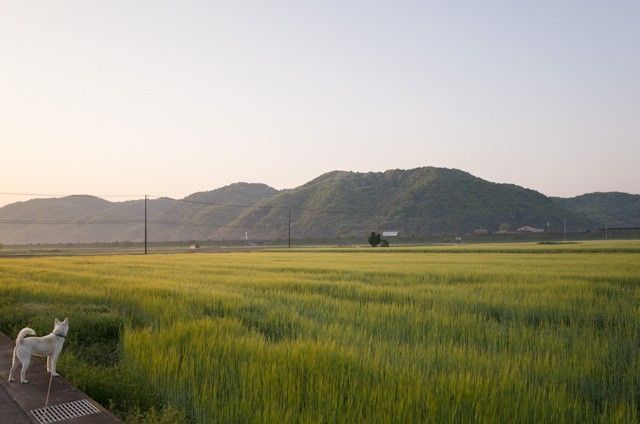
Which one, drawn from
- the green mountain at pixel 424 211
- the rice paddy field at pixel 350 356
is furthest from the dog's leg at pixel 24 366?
the green mountain at pixel 424 211

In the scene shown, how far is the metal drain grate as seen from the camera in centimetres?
421

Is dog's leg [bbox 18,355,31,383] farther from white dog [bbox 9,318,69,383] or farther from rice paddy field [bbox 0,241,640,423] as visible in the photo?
rice paddy field [bbox 0,241,640,423]

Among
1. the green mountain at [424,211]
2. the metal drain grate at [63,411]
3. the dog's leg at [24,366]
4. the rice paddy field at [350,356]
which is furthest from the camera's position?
the green mountain at [424,211]

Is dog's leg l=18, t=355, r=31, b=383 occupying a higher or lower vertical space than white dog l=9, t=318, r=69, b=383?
lower

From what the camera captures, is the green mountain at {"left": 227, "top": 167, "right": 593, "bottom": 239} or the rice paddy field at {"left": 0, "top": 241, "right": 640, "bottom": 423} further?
the green mountain at {"left": 227, "top": 167, "right": 593, "bottom": 239}

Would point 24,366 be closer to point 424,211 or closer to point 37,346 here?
point 37,346

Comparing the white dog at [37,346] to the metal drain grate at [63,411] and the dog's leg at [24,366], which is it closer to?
the dog's leg at [24,366]

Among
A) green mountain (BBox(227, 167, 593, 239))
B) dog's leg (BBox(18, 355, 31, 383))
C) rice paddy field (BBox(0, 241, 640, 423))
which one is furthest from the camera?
green mountain (BBox(227, 167, 593, 239))

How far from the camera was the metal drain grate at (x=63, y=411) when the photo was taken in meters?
4.21

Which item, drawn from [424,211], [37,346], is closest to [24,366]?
[37,346]

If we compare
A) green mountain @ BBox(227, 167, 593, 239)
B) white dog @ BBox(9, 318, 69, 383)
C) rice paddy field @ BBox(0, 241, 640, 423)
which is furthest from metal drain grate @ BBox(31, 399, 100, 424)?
green mountain @ BBox(227, 167, 593, 239)

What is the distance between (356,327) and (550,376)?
3.46 meters

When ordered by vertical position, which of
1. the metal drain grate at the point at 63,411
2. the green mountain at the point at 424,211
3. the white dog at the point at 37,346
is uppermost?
the green mountain at the point at 424,211

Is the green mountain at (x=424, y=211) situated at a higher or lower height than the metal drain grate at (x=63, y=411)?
higher
